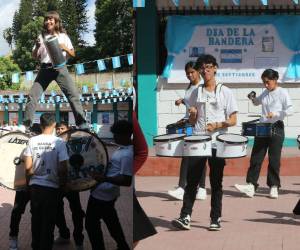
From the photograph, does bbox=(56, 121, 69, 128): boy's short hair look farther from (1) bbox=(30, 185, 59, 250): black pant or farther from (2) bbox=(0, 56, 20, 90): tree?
(1) bbox=(30, 185, 59, 250): black pant

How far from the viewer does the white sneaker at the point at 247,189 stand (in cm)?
317

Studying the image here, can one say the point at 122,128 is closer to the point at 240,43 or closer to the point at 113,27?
the point at 113,27

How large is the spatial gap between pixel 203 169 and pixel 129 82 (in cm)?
116

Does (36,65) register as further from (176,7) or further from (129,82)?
(176,7)

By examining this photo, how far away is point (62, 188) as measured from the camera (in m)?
2.89

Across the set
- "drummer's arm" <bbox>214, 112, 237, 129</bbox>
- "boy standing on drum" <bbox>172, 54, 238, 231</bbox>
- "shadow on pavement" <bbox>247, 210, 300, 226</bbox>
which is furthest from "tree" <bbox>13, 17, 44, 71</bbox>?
"shadow on pavement" <bbox>247, 210, 300, 226</bbox>

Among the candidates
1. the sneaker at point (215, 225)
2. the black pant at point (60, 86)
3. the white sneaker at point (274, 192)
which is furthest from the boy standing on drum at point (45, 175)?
the white sneaker at point (274, 192)

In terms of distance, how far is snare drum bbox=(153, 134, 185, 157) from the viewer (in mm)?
2906

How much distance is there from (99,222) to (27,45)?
96 cm

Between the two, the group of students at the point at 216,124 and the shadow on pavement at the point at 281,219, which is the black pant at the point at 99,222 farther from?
the shadow on pavement at the point at 281,219

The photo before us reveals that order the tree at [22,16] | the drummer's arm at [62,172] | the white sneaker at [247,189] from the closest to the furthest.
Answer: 1. the tree at [22,16]
2. the drummer's arm at [62,172]
3. the white sneaker at [247,189]

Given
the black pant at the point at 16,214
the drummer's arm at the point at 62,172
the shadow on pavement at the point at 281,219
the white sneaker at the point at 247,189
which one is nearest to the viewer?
the drummer's arm at the point at 62,172

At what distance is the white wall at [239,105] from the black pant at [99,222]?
0.45 meters

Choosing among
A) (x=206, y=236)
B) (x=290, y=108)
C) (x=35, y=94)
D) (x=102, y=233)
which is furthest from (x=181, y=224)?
(x=35, y=94)
